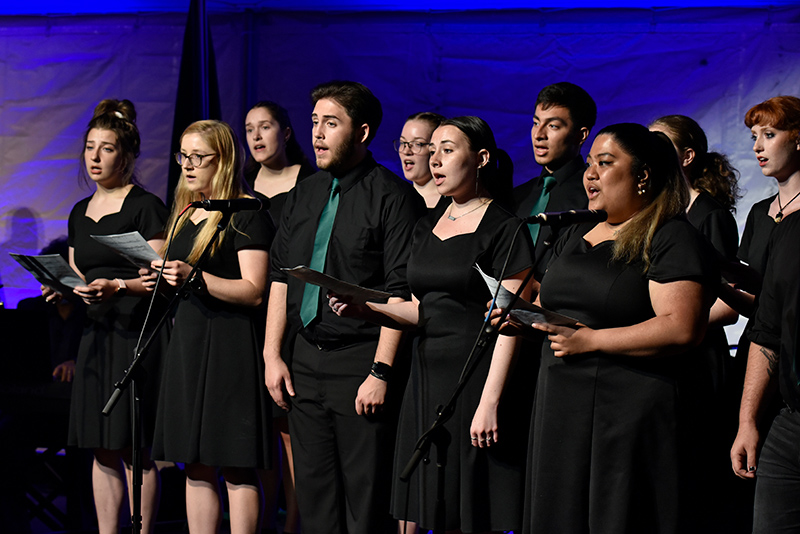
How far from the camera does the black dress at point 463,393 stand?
2.73 meters

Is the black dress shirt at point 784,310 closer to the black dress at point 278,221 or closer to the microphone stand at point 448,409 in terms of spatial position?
the microphone stand at point 448,409

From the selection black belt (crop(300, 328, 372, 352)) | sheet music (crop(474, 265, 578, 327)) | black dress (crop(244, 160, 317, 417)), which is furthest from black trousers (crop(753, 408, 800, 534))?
black dress (crop(244, 160, 317, 417))

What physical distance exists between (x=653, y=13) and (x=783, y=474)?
341 cm

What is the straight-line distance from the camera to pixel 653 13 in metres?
4.91

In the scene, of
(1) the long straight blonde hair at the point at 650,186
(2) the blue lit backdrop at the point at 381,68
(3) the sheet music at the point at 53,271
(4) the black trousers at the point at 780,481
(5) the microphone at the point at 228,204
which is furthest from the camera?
(2) the blue lit backdrop at the point at 381,68

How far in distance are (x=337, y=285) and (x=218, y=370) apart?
963 millimetres

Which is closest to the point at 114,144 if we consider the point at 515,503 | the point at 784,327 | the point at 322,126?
the point at 322,126

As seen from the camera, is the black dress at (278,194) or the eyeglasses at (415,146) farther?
the eyeglasses at (415,146)

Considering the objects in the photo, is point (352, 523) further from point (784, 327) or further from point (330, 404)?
point (784, 327)

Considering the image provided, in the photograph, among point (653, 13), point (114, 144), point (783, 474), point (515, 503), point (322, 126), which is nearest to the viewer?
point (783, 474)

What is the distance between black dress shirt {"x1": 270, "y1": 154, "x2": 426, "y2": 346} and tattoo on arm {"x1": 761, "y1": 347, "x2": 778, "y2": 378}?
3.81ft

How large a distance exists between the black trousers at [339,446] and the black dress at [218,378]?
294mm

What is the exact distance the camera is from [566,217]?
2252mm

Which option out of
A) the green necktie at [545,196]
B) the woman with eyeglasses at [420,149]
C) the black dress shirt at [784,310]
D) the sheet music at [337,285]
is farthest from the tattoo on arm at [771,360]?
the woman with eyeglasses at [420,149]
